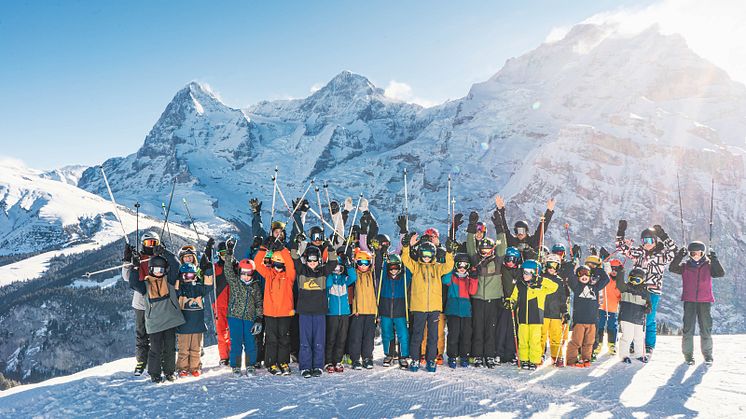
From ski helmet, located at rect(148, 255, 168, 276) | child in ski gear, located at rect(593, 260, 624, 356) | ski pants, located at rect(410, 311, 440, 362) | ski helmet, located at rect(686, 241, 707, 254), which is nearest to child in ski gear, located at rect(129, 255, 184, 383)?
ski helmet, located at rect(148, 255, 168, 276)

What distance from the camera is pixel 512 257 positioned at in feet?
25.9

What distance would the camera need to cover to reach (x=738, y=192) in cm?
15625

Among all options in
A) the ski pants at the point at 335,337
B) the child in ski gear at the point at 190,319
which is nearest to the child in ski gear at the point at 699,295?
the ski pants at the point at 335,337

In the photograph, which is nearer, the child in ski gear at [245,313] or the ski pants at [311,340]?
the ski pants at [311,340]

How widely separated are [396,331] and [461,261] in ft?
4.99

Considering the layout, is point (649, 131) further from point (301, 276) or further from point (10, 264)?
point (10, 264)

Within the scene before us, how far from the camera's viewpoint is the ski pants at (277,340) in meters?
7.09

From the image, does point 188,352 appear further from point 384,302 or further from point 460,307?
point 460,307

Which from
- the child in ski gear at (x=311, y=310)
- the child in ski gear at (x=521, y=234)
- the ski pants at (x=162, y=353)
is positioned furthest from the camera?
the child in ski gear at (x=521, y=234)

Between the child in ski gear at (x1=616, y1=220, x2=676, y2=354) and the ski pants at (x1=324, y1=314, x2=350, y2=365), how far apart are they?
5357mm

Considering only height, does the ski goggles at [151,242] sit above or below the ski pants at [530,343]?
above

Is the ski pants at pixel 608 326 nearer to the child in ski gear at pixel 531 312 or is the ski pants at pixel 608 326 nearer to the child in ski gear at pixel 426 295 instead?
the child in ski gear at pixel 531 312

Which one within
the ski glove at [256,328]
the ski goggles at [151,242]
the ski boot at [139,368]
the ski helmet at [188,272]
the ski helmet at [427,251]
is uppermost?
the ski goggles at [151,242]

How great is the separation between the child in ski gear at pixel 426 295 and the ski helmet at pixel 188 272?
3.06 metres
